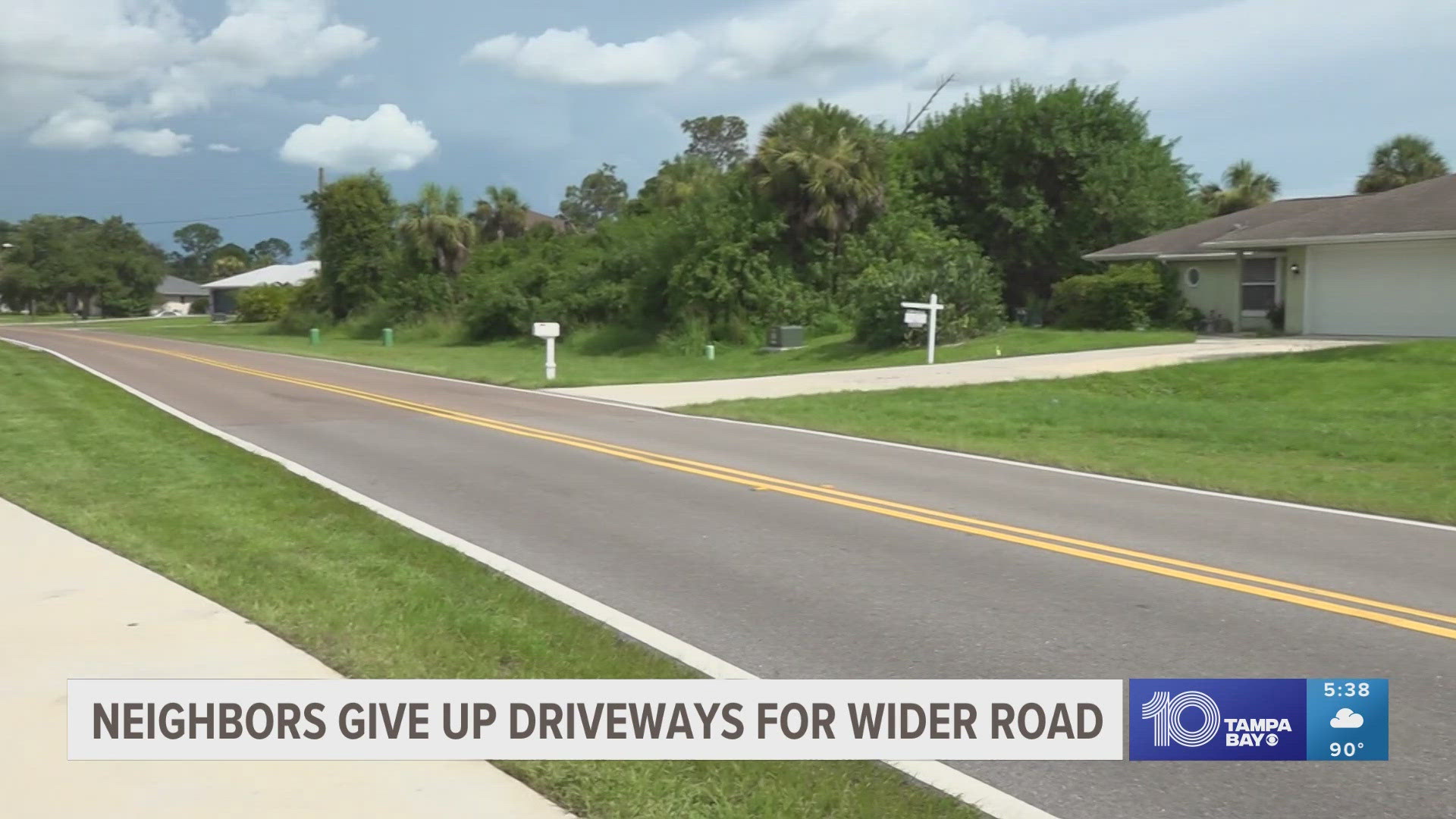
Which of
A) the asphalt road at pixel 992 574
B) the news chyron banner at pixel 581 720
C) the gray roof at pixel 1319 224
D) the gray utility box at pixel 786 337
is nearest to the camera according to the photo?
the news chyron banner at pixel 581 720

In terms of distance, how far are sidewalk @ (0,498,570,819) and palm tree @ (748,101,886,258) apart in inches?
1347

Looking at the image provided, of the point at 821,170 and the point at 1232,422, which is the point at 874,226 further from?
the point at 1232,422

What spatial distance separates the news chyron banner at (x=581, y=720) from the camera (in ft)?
16.2

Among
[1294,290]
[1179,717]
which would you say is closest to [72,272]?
[1294,290]

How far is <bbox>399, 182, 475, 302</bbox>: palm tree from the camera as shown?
6053 cm

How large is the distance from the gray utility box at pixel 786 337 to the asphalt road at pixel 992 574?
21.2m

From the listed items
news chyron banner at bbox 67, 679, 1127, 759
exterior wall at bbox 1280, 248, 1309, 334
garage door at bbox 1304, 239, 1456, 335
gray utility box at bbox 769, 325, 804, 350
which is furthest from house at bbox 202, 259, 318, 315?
news chyron banner at bbox 67, 679, 1127, 759

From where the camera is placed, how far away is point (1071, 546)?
30.2 feet

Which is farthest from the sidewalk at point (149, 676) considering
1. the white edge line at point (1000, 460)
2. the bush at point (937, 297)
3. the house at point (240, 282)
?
the house at point (240, 282)

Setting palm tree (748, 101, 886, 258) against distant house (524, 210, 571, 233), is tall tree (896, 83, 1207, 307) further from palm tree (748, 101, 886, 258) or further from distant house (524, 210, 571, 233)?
distant house (524, 210, 571, 233)

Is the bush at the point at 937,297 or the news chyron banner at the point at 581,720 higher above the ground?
the bush at the point at 937,297

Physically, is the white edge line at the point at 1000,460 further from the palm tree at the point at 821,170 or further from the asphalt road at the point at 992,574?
the palm tree at the point at 821,170

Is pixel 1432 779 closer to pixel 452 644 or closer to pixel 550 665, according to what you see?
pixel 550 665

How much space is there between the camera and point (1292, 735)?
5223 mm
